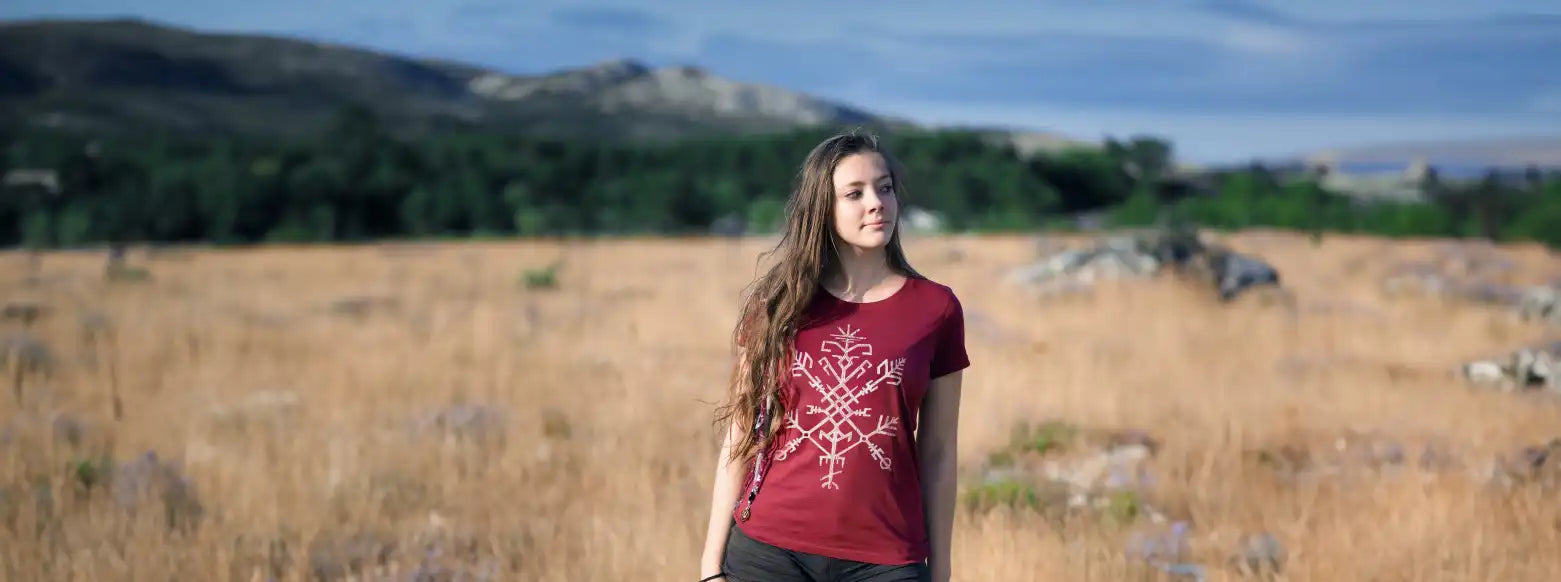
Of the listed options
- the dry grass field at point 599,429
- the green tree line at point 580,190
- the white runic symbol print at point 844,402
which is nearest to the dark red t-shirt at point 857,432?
the white runic symbol print at point 844,402

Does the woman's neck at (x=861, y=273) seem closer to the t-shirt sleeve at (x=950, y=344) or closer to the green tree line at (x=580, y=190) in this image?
the t-shirt sleeve at (x=950, y=344)

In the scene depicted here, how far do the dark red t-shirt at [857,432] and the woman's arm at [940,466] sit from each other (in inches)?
2.3

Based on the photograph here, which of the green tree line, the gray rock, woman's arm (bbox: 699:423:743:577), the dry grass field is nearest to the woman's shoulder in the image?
woman's arm (bbox: 699:423:743:577)

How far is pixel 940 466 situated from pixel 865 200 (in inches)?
28.1

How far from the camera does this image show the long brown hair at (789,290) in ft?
9.94

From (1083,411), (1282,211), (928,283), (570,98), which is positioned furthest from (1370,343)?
(570,98)

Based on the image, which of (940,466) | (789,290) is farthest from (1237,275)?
(789,290)

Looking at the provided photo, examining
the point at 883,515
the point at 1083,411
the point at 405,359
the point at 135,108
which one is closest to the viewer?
the point at 883,515

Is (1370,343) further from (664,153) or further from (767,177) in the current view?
(664,153)

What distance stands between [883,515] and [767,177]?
3529 inches

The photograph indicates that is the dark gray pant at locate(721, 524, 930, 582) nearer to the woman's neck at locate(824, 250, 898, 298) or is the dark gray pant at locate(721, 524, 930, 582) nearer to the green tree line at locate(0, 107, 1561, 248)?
the woman's neck at locate(824, 250, 898, 298)

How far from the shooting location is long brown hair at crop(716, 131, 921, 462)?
303 centimetres

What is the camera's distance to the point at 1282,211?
281 ft

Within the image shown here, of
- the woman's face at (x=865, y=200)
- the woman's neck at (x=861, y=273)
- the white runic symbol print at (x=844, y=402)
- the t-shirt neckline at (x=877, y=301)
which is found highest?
the woman's face at (x=865, y=200)
